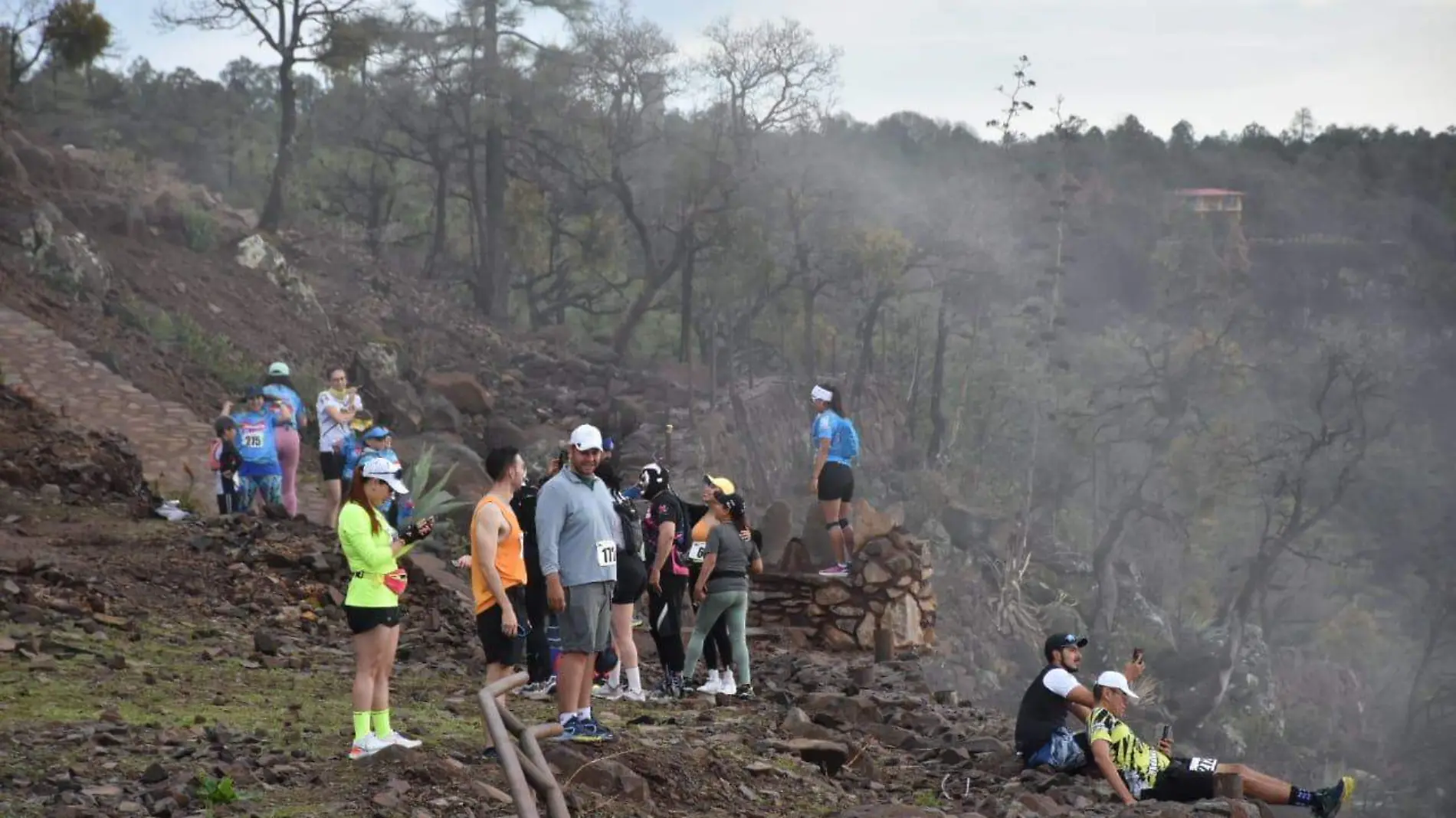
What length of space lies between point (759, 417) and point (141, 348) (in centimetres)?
1668

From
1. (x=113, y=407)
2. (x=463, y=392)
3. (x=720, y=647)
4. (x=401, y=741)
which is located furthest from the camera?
(x=463, y=392)

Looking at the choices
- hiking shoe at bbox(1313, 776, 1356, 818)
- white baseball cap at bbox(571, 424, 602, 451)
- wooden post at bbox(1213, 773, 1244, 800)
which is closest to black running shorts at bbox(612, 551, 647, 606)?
white baseball cap at bbox(571, 424, 602, 451)

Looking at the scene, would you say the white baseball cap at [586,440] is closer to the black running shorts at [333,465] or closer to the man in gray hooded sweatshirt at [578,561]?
the man in gray hooded sweatshirt at [578,561]

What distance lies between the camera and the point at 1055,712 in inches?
452

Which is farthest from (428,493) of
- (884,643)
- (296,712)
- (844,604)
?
(296,712)

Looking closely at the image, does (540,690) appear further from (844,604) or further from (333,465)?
(844,604)

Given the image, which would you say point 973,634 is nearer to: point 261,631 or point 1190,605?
point 1190,605

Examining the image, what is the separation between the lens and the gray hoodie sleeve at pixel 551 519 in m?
9.05

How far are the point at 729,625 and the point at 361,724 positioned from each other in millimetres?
4542

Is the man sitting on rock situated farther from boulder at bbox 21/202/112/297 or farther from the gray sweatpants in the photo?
boulder at bbox 21/202/112/297

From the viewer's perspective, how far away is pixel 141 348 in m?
23.0

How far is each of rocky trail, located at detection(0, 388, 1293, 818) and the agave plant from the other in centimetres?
298

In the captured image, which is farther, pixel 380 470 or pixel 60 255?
pixel 60 255

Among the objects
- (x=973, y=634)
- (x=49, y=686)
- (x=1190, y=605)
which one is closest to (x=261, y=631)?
(x=49, y=686)
